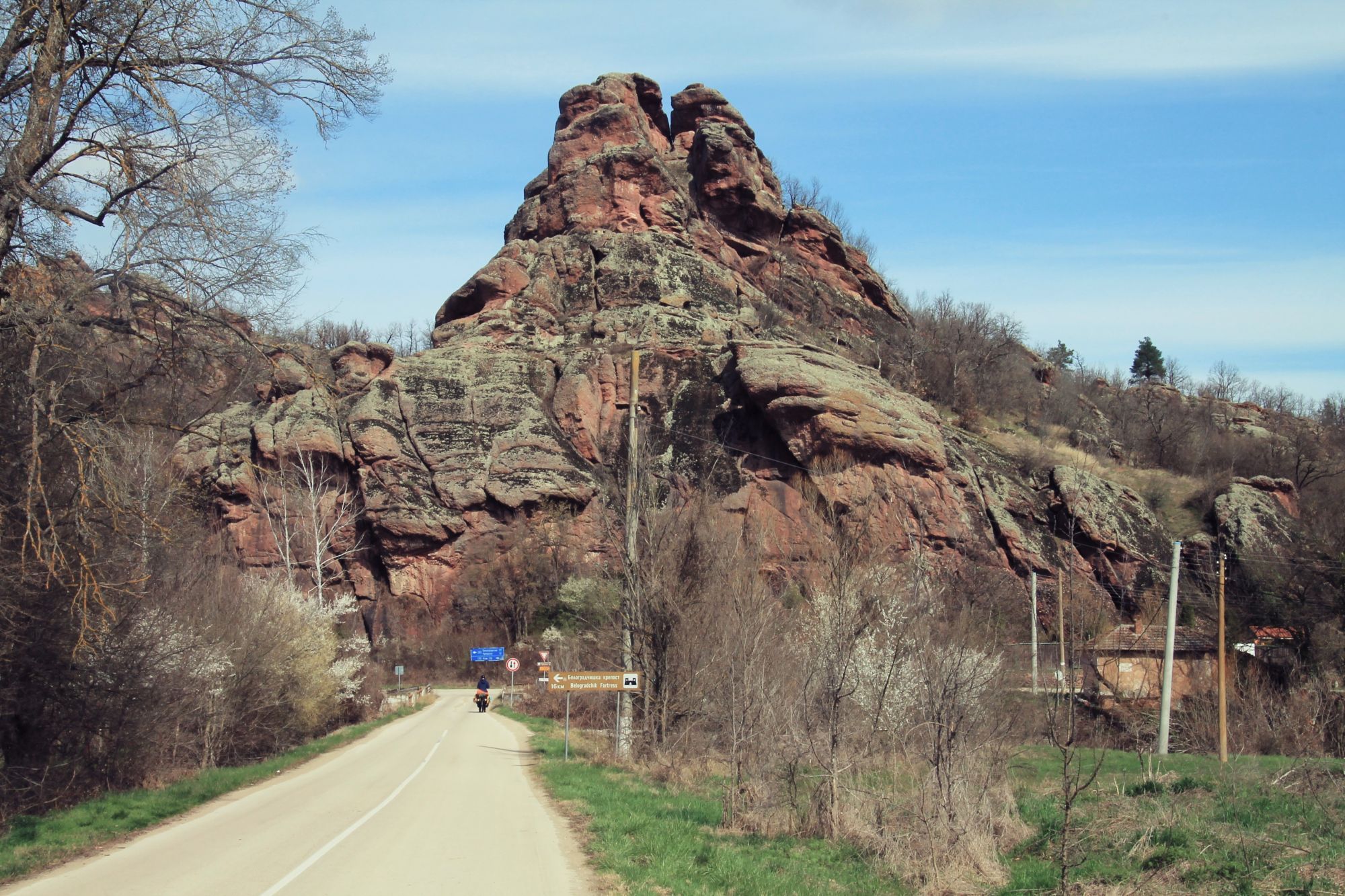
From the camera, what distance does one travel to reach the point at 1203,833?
1062 cm

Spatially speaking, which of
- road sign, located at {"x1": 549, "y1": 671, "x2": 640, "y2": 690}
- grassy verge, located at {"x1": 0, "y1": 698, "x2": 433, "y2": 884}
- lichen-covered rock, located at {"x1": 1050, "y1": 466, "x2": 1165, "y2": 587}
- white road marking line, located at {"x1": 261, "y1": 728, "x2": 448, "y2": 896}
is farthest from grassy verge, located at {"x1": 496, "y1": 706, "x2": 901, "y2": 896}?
lichen-covered rock, located at {"x1": 1050, "y1": 466, "x2": 1165, "y2": 587}

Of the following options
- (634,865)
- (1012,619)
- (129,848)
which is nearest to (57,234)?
(129,848)

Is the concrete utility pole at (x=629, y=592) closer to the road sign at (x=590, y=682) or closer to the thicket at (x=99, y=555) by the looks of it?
the road sign at (x=590, y=682)

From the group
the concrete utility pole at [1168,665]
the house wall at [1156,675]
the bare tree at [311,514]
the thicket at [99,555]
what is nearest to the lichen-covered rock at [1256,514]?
the house wall at [1156,675]

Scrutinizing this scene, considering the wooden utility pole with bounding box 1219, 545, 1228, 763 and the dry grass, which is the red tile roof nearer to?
the wooden utility pole with bounding box 1219, 545, 1228, 763

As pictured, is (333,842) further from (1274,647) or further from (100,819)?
(1274,647)

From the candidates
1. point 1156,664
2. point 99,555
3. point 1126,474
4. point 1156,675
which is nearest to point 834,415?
point 1156,675

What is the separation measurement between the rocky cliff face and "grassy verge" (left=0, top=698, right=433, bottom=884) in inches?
1017

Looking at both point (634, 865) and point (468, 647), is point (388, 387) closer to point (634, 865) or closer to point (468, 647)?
point (468, 647)

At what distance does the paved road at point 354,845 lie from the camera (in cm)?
881

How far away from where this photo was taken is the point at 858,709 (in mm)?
14273

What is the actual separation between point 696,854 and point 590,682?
28.8 feet

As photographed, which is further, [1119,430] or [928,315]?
[928,315]

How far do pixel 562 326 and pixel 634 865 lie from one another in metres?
54.8
